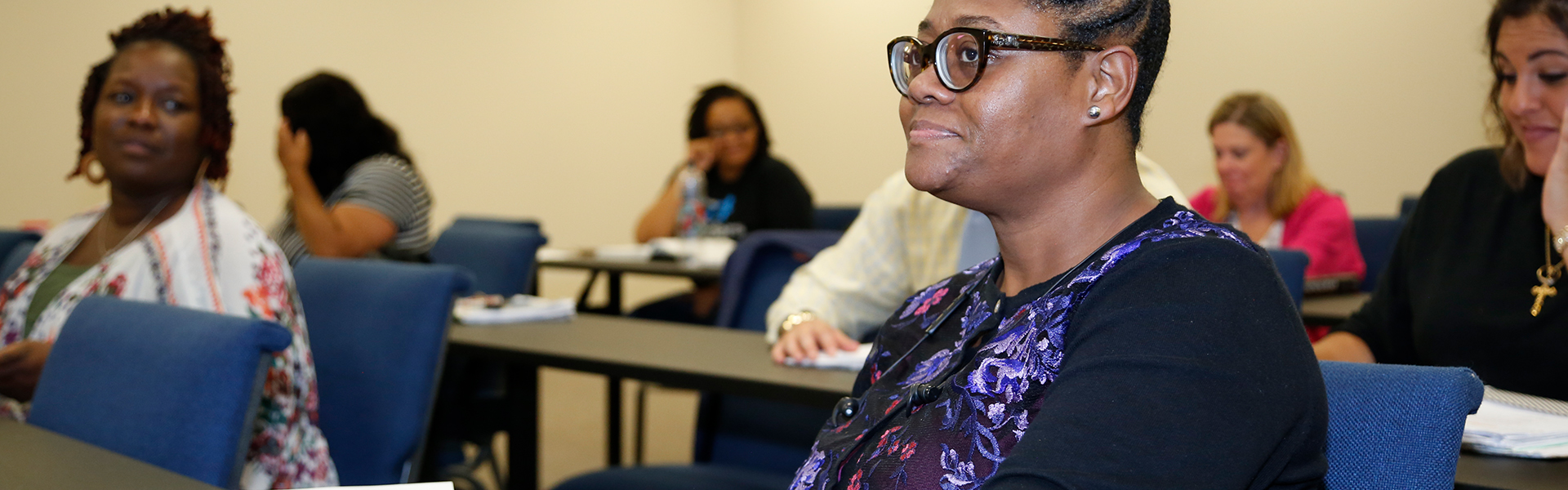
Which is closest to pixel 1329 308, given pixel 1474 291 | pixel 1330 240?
pixel 1330 240

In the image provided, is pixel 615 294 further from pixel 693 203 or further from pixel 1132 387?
pixel 1132 387

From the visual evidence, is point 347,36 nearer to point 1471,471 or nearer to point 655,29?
point 655,29

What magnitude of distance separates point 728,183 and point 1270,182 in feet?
7.01

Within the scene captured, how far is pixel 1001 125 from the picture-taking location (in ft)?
2.92

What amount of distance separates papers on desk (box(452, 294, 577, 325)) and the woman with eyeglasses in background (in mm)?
1850

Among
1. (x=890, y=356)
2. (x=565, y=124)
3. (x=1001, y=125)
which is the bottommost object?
(x=565, y=124)

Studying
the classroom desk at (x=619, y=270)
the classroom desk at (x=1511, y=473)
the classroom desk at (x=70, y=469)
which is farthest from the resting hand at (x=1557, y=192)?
the classroom desk at (x=619, y=270)

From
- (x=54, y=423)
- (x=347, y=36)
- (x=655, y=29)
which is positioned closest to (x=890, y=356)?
(x=54, y=423)

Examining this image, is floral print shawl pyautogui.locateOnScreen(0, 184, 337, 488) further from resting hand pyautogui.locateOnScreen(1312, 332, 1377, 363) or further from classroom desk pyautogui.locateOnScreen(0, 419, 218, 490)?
resting hand pyautogui.locateOnScreen(1312, 332, 1377, 363)

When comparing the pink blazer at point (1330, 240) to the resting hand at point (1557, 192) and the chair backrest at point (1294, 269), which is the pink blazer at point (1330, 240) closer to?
the chair backrest at point (1294, 269)

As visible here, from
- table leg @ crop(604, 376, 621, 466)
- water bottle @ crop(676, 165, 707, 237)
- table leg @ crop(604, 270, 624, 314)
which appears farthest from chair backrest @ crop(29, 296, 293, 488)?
water bottle @ crop(676, 165, 707, 237)

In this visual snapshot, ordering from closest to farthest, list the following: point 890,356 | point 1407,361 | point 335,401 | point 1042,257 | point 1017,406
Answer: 1. point 1017,406
2. point 1042,257
3. point 890,356
4. point 1407,361
5. point 335,401

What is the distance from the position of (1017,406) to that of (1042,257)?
0.53 feet

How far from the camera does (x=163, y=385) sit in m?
1.30
